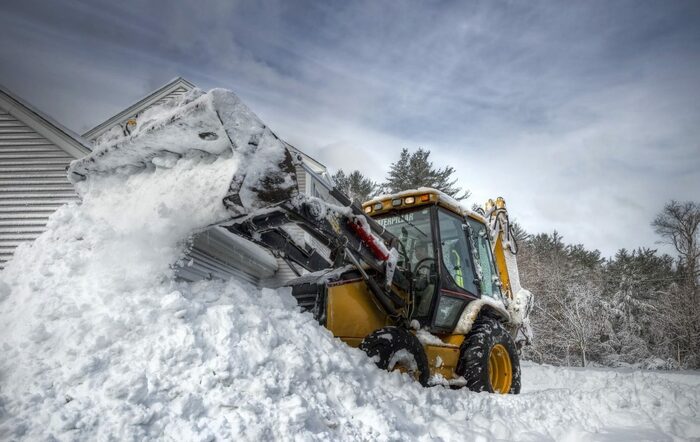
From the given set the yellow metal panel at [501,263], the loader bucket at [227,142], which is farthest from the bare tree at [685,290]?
the loader bucket at [227,142]

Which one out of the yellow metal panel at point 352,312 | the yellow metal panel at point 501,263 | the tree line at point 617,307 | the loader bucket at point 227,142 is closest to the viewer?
the loader bucket at point 227,142

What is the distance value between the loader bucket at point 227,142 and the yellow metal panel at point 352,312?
57.5 inches

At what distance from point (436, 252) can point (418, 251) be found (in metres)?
0.31

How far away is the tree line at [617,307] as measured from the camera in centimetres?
1612

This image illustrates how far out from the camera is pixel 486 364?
4473mm

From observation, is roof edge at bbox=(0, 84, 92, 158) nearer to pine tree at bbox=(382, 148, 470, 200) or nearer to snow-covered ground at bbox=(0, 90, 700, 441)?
snow-covered ground at bbox=(0, 90, 700, 441)

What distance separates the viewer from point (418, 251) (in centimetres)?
507

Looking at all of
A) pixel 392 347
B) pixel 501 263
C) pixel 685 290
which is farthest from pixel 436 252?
pixel 685 290

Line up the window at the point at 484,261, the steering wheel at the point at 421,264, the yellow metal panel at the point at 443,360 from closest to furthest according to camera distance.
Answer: the yellow metal panel at the point at 443,360 → the steering wheel at the point at 421,264 → the window at the point at 484,261

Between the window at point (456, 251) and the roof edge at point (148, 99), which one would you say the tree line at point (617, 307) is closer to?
the roof edge at point (148, 99)

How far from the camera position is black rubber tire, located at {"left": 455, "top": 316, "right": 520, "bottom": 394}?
439 centimetres

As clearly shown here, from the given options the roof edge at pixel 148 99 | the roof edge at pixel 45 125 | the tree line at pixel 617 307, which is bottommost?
the tree line at pixel 617 307

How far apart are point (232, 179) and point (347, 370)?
1.68m

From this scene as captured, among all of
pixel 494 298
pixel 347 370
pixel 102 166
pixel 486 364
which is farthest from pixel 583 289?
pixel 102 166
